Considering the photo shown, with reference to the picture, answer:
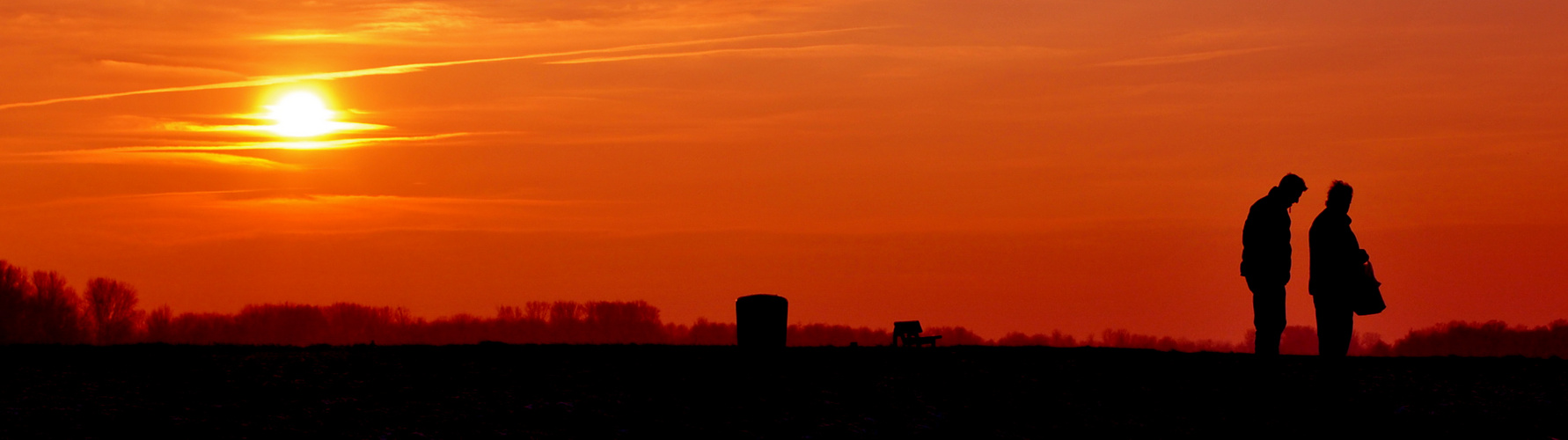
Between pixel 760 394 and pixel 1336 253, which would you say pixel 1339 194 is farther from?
pixel 760 394

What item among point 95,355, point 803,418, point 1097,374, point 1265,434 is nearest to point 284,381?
point 95,355

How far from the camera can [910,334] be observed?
81.5ft

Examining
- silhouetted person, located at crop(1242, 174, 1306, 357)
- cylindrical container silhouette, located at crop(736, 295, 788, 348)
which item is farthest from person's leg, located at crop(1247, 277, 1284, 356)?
cylindrical container silhouette, located at crop(736, 295, 788, 348)

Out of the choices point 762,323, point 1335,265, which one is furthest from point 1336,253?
point 762,323

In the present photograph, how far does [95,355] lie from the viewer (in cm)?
2006

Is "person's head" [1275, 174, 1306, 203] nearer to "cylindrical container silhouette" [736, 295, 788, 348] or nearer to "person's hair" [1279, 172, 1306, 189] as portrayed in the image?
"person's hair" [1279, 172, 1306, 189]

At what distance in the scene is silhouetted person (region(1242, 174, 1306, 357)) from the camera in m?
19.8

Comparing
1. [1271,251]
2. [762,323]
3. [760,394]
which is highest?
[1271,251]

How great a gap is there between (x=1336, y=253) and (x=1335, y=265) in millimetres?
121

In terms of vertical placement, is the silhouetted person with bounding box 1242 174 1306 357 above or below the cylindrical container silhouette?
above

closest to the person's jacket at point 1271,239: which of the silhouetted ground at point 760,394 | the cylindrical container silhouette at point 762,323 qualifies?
the silhouetted ground at point 760,394

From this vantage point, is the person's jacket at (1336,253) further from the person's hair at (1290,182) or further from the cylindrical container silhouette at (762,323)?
the cylindrical container silhouette at (762,323)

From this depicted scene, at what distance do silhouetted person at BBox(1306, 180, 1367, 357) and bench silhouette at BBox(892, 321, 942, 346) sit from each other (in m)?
5.93

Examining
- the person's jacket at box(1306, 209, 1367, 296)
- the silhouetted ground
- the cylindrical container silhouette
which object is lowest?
the silhouetted ground
